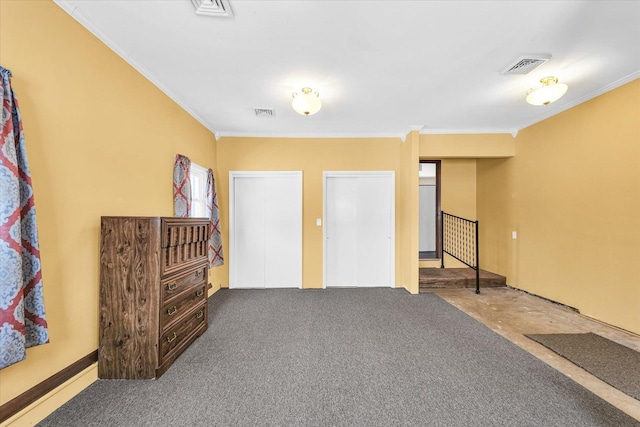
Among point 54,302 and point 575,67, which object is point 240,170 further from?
point 575,67

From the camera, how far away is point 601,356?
2090 mm

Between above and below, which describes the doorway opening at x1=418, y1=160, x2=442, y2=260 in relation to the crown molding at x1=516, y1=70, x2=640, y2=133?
below

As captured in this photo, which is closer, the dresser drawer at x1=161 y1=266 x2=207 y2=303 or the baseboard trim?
the baseboard trim

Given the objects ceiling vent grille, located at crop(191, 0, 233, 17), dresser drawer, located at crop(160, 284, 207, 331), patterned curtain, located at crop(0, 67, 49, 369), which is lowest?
dresser drawer, located at crop(160, 284, 207, 331)

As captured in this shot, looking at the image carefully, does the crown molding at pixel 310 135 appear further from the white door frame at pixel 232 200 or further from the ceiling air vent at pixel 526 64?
the ceiling air vent at pixel 526 64

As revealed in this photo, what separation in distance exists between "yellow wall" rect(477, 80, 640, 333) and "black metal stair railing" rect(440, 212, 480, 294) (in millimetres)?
577

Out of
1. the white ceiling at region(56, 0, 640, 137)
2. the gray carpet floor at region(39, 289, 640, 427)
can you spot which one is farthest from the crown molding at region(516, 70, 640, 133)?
the gray carpet floor at region(39, 289, 640, 427)

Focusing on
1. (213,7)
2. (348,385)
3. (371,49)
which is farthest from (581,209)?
(213,7)

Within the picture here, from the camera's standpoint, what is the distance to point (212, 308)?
3.26m

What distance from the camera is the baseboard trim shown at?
131 centimetres

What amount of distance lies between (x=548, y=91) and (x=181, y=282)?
4.10 m

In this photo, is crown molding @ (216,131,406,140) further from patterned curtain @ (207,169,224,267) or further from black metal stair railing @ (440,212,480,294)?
black metal stair railing @ (440,212,480,294)

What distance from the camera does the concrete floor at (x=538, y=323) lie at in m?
1.75

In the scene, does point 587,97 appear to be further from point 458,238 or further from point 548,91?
point 458,238
